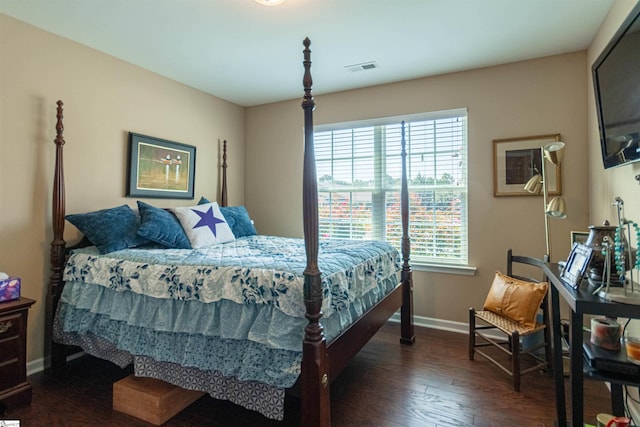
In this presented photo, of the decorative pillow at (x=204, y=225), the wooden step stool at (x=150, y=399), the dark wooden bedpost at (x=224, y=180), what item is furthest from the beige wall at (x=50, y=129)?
the wooden step stool at (x=150, y=399)

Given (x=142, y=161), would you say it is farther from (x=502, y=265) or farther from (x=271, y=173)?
(x=502, y=265)

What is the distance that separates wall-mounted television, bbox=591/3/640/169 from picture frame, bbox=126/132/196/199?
10.9 feet

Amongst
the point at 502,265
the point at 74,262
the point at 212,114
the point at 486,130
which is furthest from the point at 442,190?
the point at 74,262

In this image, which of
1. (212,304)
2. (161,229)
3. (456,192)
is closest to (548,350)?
(456,192)

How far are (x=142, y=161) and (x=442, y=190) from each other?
9.31 ft

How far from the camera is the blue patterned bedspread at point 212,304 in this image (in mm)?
1567

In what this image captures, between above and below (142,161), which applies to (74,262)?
below

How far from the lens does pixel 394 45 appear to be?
2.59 m

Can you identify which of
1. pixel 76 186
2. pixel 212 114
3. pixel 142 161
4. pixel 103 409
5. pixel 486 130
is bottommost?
pixel 103 409

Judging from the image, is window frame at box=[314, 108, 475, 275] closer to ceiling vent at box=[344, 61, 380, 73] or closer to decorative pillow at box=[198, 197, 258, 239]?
ceiling vent at box=[344, 61, 380, 73]

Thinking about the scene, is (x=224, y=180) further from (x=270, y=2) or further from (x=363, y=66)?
(x=270, y=2)

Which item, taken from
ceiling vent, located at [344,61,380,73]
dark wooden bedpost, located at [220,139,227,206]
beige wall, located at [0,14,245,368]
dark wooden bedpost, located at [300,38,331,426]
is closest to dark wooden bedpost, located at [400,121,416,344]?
ceiling vent, located at [344,61,380,73]

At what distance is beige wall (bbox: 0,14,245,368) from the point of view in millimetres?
2234

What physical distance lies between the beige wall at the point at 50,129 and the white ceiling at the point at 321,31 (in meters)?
0.17
